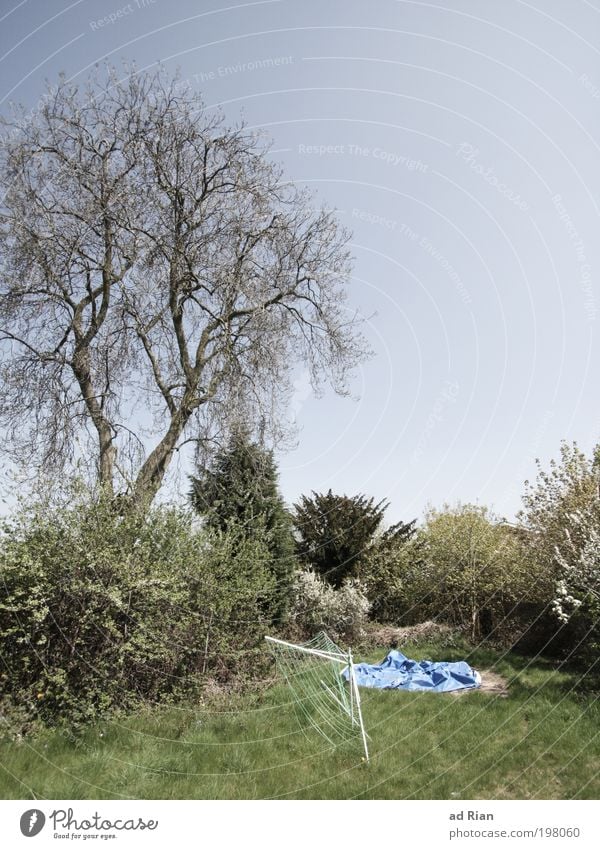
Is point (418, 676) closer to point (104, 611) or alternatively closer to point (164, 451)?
point (104, 611)

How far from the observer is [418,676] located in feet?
27.0

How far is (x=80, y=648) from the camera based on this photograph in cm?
641

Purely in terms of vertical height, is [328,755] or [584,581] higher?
[584,581]

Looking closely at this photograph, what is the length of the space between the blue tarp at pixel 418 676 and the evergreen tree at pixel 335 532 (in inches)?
164

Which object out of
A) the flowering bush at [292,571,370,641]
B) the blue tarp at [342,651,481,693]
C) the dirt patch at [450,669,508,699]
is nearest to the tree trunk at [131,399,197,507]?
the flowering bush at [292,571,370,641]

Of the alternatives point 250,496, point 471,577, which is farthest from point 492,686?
point 250,496
